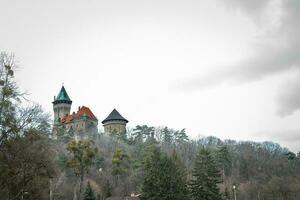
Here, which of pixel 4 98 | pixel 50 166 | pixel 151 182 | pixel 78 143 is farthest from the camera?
pixel 151 182

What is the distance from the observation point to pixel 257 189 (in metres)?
102

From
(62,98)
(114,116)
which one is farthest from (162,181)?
(62,98)

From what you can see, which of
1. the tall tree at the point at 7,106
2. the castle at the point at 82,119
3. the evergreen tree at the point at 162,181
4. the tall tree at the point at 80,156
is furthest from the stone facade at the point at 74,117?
the tall tree at the point at 7,106

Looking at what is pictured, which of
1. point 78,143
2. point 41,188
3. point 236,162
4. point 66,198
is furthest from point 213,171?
point 236,162

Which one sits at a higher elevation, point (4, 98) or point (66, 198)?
point (4, 98)

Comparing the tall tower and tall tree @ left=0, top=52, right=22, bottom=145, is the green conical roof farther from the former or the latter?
tall tree @ left=0, top=52, right=22, bottom=145

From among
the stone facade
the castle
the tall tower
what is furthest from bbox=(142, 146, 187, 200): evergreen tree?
the tall tower

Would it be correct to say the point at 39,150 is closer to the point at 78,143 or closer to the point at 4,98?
the point at 4,98

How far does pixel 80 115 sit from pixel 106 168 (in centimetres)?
4464

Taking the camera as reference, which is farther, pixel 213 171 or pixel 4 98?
pixel 213 171

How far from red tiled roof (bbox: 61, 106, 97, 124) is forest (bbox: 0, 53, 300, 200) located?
11.3 metres

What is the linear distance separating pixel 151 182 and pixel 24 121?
3215 cm

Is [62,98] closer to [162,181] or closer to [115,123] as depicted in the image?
[115,123]

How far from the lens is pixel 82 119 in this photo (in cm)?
14162
